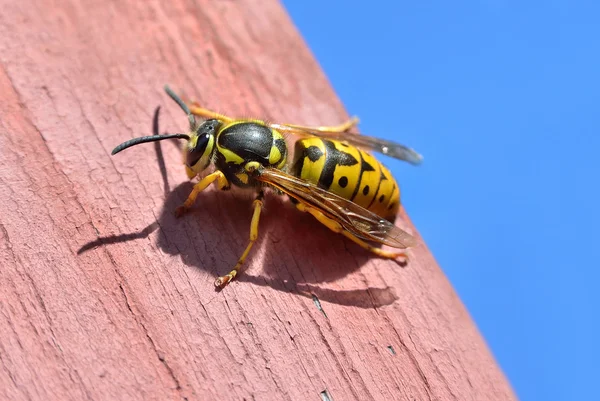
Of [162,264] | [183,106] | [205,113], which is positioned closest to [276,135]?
[205,113]

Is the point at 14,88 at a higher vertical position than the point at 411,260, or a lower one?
lower

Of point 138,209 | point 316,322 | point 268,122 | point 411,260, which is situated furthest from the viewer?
point 268,122

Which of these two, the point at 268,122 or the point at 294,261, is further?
the point at 268,122

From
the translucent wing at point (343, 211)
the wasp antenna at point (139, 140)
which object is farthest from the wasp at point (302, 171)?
the wasp antenna at point (139, 140)

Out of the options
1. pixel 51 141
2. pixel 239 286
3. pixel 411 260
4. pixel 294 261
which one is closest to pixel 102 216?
pixel 51 141

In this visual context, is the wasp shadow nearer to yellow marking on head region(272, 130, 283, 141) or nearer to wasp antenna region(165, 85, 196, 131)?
wasp antenna region(165, 85, 196, 131)

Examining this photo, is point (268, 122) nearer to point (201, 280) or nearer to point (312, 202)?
point (312, 202)

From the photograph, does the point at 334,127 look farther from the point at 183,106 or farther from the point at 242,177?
the point at 183,106
